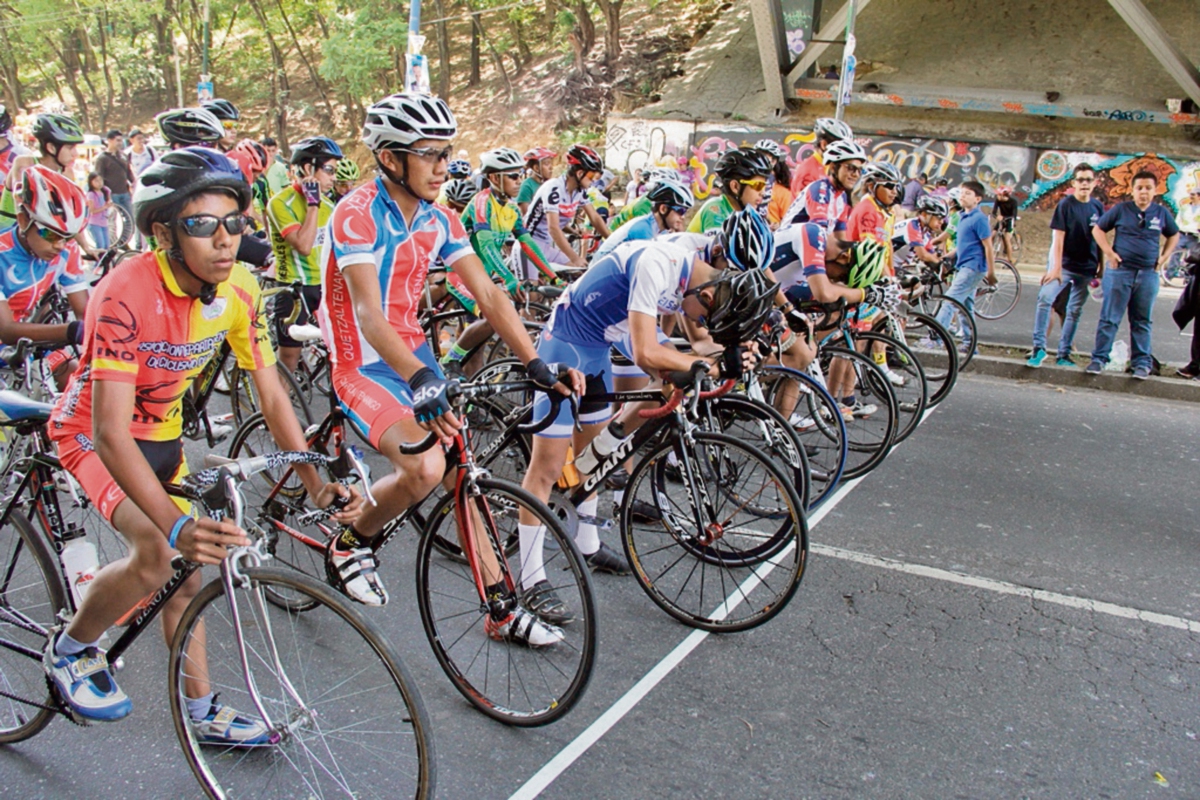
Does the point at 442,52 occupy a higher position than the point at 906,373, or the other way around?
the point at 442,52

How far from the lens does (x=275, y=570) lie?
241 cm

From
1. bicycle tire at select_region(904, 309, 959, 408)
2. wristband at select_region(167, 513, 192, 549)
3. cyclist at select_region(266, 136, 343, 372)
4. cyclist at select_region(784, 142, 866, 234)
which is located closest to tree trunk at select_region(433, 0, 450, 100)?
bicycle tire at select_region(904, 309, 959, 408)

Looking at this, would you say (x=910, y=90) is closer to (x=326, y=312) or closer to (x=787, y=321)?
(x=787, y=321)

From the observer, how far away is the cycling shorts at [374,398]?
354 cm

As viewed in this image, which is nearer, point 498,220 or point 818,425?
point 818,425

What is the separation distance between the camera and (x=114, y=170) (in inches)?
609

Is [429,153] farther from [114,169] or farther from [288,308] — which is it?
[114,169]

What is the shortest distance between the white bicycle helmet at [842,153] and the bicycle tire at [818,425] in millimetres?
2099

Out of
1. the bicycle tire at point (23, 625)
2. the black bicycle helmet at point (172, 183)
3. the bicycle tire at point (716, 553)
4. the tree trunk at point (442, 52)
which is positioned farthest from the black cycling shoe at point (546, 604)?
the tree trunk at point (442, 52)

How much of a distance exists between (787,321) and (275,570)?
4.03 m

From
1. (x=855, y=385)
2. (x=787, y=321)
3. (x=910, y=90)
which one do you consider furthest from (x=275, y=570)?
(x=910, y=90)

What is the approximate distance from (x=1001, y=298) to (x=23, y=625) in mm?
13087

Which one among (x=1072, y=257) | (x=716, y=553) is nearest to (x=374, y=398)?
(x=716, y=553)

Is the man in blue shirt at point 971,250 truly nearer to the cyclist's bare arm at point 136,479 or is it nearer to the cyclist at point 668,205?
the cyclist at point 668,205
